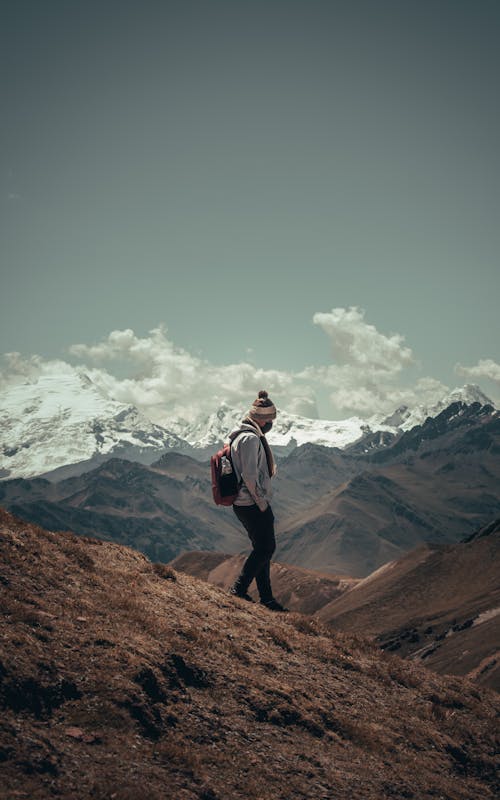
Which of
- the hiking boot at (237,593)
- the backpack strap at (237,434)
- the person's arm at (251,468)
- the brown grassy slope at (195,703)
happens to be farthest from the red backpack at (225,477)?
the hiking boot at (237,593)

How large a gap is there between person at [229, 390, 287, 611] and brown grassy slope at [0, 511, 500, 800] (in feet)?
5.34

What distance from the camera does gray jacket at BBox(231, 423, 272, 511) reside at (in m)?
14.2

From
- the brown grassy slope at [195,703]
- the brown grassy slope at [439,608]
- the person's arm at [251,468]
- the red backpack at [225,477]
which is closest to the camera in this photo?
the brown grassy slope at [195,703]

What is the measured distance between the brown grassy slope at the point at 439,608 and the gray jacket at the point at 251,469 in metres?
34.5

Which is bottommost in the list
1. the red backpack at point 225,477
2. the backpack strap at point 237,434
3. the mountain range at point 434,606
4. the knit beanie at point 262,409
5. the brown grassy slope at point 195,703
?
the mountain range at point 434,606

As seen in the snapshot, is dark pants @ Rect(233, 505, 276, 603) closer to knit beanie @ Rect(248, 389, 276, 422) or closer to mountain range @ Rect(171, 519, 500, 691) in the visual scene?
knit beanie @ Rect(248, 389, 276, 422)

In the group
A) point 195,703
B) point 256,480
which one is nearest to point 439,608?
point 256,480

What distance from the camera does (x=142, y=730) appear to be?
8578 mm

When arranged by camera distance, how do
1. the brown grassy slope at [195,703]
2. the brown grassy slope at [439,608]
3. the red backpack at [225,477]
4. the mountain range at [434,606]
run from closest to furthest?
the brown grassy slope at [195,703] → the red backpack at [225,477] → the brown grassy slope at [439,608] → the mountain range at [434,606]

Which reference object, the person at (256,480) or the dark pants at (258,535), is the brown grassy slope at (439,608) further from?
the person at (256,480)

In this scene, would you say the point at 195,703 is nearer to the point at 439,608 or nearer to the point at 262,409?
the point at 262,409

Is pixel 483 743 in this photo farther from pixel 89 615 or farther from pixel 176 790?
pixel 89 615

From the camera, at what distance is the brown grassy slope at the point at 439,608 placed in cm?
5697

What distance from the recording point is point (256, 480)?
14.3 m
